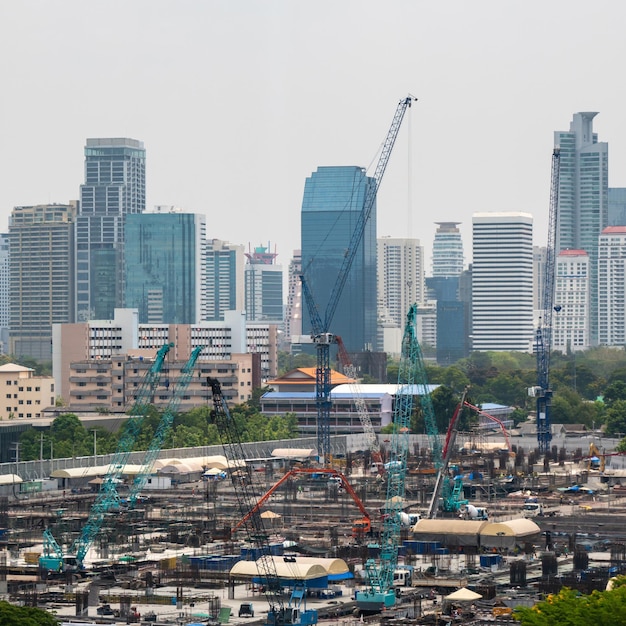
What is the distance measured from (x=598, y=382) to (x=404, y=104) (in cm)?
6619

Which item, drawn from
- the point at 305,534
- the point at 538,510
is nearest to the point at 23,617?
the point at 305,534

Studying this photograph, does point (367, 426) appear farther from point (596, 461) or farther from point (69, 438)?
point (69, 438)

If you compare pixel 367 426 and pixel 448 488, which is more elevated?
pixel 367 426

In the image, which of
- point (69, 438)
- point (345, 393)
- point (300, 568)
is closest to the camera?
point (300, 568)

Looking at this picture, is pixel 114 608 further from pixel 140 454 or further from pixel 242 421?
pixel 242 421

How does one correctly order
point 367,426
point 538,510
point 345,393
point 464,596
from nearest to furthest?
point 464,596 → point 538,510 → point 367,426 → point 345,393

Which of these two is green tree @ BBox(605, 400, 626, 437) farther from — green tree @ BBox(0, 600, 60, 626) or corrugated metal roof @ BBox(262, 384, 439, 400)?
green tree @ BBox(0, 600, 60, 626)

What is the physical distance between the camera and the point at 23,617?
42.8 meters

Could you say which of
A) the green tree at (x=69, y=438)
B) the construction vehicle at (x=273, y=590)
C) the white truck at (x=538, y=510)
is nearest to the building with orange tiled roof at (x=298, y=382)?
the green tree at (x=69, y=438)

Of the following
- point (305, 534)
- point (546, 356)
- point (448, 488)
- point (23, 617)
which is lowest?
point (305, 534)

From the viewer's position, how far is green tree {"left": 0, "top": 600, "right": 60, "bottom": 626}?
42.3 meters

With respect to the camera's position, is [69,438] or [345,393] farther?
[345,393]

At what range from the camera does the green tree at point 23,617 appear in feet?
139

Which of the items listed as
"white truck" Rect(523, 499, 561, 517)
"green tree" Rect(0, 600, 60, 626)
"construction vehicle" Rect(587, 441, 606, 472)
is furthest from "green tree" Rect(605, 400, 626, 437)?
"green tree" Rect(0, 600, 60, 626)
